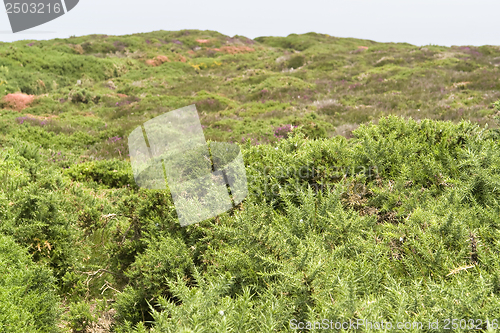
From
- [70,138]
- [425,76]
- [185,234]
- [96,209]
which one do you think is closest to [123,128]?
[70,138]

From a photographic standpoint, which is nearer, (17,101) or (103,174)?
(103,174)

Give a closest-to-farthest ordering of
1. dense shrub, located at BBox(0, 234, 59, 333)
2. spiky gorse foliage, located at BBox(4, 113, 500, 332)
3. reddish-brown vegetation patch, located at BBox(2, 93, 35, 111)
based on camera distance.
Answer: spiky gorse foliage, located at BBox(4, 113, 500, 332) < dense shrub, located at BBox(0, 234, 59, 333) < reddish-brown vegetation patch, located at BBox(2, 93, 35, 111)

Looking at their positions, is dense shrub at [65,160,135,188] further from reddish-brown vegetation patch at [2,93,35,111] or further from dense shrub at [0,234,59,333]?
reddish-brown vegetation patch at [2,93,35,111]

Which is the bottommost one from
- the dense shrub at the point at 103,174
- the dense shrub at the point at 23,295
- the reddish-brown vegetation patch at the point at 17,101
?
the reddish-brown vegetation patch at the point at 17,101

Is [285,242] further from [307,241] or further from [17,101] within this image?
[17,101]

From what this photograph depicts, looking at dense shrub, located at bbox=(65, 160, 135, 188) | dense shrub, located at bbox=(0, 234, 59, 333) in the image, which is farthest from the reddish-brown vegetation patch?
dense shrub, located at bbox=(0, 234, 59, 333)

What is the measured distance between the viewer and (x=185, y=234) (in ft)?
9.49

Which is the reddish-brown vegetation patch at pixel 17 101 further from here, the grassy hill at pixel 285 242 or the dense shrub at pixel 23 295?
the dense shrub at pixel 23 295

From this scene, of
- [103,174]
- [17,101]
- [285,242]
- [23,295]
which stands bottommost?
[17,101]

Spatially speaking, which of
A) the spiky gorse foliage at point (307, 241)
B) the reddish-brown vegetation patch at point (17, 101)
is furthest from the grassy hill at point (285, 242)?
the reddish-brown vegetation patch at point (17, 101)

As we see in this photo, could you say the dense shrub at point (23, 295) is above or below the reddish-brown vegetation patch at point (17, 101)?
above

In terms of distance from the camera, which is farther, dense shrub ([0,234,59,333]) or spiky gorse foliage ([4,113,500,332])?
dense shrub ([0,234,59,333])

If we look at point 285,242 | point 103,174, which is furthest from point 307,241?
point 103,174

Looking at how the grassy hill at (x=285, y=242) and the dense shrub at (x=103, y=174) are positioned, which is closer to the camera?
the grassy hill at (x=285, y=242)
